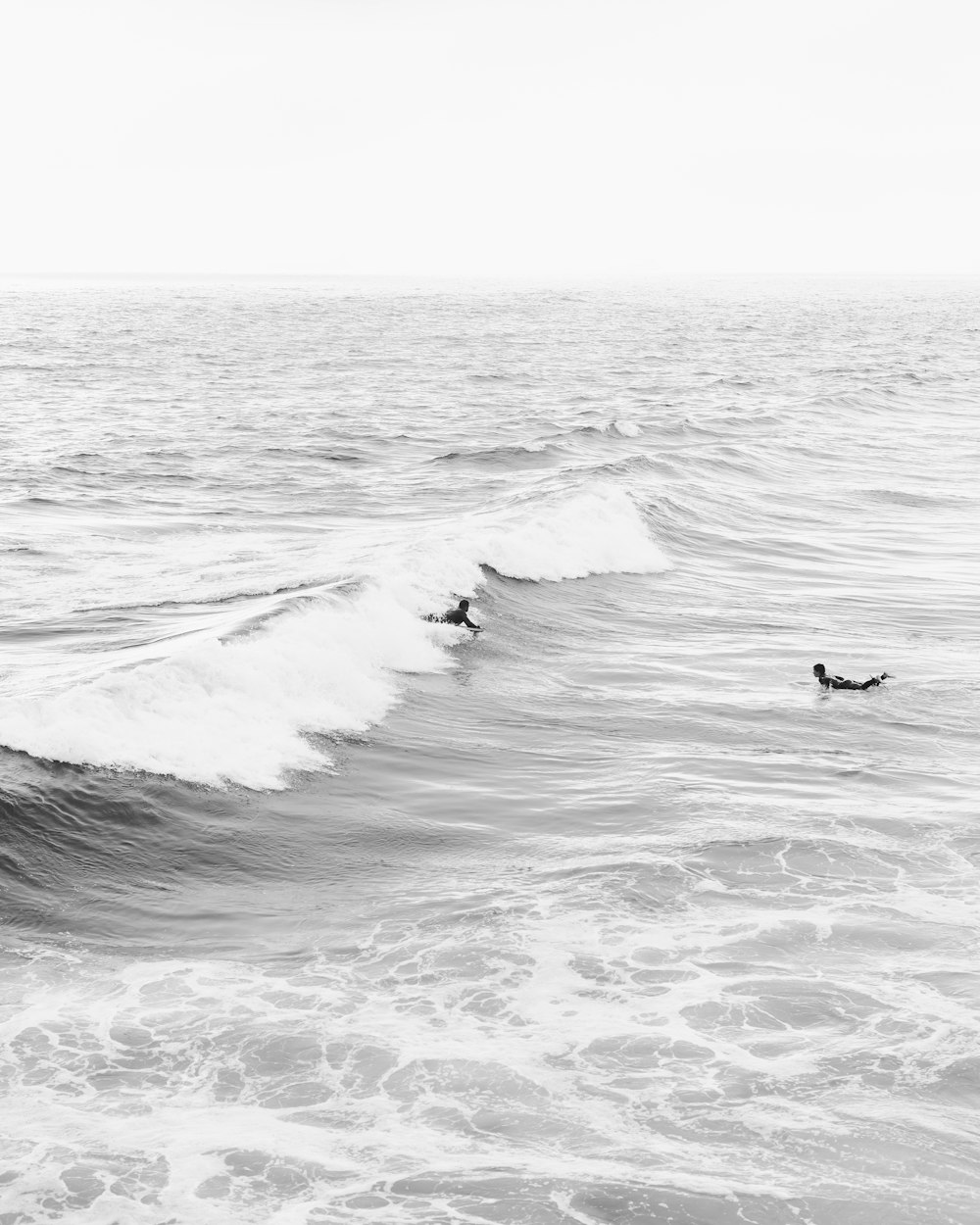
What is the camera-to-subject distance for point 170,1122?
827cm

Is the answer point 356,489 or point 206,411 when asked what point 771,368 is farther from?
point 356,489

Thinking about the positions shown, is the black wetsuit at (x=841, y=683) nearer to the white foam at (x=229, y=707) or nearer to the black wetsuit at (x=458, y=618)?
the white foam at (x=229, y=707)

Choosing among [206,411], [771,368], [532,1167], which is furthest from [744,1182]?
[771,368]

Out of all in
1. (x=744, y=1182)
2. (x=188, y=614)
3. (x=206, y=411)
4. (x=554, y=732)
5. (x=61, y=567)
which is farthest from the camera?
(x=206, y=411)

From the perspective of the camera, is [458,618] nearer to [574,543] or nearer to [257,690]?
[257,690]

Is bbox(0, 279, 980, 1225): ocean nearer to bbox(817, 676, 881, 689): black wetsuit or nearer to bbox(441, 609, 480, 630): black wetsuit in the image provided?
bbox(817, 676, 881, 689): black wetsuit

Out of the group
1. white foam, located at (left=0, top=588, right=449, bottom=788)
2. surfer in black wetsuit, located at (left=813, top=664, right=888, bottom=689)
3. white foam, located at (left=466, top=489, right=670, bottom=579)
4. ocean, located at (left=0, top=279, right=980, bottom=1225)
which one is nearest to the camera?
ocean, located at (left=0, top=279, right=980, bottom=1225)

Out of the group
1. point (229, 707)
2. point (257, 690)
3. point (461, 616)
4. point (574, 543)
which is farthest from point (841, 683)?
point (574, 543)

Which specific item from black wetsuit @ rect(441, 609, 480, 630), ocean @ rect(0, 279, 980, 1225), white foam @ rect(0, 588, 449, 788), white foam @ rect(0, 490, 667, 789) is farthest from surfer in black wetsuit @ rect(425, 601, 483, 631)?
white foam @ rect(0, 588, 449, 788)

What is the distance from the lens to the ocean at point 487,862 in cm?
804

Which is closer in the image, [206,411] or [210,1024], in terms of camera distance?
[210,1024]

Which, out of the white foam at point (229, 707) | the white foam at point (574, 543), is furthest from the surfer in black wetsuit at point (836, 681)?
the white foam at point (574, 543)

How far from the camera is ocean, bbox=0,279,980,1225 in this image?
8039 mm

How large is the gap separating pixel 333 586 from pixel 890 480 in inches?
803
